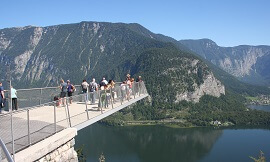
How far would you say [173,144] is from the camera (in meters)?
135

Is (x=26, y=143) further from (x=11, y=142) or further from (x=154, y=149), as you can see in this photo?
(x=154, y=149)

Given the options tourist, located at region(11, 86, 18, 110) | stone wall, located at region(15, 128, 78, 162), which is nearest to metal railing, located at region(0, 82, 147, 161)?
stone wall, located at region(15, 128, 78, 162)

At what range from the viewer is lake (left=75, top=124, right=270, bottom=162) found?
11319 centimetres

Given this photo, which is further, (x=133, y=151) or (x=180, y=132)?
(x=180, y=132)

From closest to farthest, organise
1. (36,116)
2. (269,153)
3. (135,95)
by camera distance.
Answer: (36,116), (135,95), (269,153)

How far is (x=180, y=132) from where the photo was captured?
167m

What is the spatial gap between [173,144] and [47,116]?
127259 mm

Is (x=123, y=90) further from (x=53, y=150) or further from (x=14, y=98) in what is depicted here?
(x=53, y=150)

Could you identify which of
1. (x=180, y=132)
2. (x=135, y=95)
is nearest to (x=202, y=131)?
(x=180, y=132)

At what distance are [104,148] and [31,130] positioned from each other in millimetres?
118118

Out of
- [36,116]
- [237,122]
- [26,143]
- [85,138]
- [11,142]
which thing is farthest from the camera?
[237,122]

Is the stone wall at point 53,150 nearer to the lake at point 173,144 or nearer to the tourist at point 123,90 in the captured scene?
the tourist at point 123,90

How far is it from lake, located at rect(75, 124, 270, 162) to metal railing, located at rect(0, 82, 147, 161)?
89.6 m

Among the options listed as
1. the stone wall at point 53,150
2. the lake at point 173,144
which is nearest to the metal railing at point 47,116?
the stone wall at point 53,150
